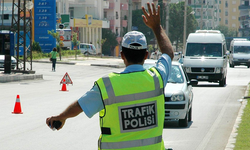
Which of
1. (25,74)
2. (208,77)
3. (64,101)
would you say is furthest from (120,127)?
(25,74)

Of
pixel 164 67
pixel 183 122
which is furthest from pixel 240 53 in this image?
pixel 164 67

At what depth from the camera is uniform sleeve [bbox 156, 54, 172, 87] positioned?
3750mm

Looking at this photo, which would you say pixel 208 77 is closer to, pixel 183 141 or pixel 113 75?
pixel 183 141

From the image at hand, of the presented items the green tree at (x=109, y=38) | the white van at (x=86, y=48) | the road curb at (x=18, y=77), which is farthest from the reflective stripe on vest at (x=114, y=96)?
the green tree at (x=109, y=38)

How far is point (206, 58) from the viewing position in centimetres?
2580

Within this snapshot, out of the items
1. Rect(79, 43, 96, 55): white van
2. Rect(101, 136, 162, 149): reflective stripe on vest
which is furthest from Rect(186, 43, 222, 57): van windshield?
Rect(79, 43, 96, 55): white van

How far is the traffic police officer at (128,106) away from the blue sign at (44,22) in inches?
2008

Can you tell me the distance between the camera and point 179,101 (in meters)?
11.8

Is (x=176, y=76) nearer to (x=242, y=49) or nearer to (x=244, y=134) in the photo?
(x=244, y=134)

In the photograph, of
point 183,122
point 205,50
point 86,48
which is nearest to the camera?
point 183,122

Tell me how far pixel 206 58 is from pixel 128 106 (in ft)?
74.6

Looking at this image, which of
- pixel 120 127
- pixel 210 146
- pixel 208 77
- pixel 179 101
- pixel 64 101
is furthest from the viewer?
pixel 208 77

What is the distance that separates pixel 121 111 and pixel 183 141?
21.7 ft

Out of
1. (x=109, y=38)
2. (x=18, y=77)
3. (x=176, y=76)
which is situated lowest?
(x=18, y=77)
